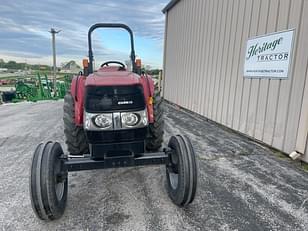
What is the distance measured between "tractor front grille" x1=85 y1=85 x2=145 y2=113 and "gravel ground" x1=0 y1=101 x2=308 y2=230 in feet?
3.35

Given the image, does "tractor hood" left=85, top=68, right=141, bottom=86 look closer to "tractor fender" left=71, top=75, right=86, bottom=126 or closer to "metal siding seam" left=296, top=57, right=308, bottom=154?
"tractor fender" left=71, top=75, right=86, bottom=126

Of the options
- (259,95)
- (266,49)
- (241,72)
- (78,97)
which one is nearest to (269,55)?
(266,49)

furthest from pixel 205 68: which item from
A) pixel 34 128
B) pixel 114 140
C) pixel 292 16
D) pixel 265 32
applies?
pixel 114 140

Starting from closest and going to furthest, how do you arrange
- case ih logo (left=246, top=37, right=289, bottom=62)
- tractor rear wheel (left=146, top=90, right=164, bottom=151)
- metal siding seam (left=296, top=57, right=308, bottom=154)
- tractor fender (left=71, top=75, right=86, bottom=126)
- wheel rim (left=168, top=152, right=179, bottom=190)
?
wheel rim (left=168, top=152, right=179, bottom=190) < tractor fender (left=71, top=75, right=86, bottom=126) < tractor rear wheel (left=146, top=90, right=164, bottom=151) < metal siding seam (left=296, top=57, right=308, bottom=154) < case ih logo (left=246, top=37, right=289, bottom=62)

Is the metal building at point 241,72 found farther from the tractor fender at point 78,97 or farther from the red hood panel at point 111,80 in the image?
the tractor fender at point 78,97

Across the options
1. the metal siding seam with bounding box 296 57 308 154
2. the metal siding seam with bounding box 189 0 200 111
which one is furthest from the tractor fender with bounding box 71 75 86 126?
the metal siding seam with bounding box 189 0 200 111

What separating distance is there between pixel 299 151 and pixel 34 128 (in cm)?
586

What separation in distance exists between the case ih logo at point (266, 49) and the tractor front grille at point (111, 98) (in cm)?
314

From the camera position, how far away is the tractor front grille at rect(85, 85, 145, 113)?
Answer: 2400 millimetres

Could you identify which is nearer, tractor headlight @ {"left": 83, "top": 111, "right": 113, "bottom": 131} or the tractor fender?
tractor headlight @ {"left": 83, "top": 111, "right": 113, "bottom": 131}

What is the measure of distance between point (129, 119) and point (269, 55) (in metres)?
3.47

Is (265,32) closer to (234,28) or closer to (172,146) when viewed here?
(234,28)

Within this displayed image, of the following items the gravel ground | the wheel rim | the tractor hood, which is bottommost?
the gravel ground

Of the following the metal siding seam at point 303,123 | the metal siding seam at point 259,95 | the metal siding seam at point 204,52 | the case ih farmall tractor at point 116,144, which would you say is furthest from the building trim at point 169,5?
the case ih farmall tractor at point 116,144
